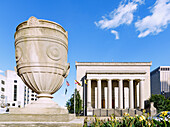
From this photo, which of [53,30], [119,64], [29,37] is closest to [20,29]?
[29,37]

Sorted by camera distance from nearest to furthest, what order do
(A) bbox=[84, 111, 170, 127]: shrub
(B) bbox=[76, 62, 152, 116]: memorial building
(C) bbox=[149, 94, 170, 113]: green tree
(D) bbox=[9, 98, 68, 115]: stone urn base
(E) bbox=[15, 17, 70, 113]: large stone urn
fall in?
(A) bbox=[84, 111, 170, 127]: shrub, (D) bbox=[9, 98, 68, 115]: stone urn base, (E) bbox=[15, 17, 70, 113]: large stone urn, (C) bbox=[149, 94, 170, 113]: green tree, (B) bbox=[76, 62, 152, 116]: memorial building

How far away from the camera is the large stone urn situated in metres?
7.69

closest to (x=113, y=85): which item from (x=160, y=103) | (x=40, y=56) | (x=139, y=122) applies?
(x=160, y=103)

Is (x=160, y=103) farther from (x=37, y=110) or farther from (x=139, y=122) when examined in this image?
(x=37, y=110)

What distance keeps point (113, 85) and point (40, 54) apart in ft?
174

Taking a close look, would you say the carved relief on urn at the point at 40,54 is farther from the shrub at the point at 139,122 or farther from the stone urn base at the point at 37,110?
the shrub at the point at 139,122

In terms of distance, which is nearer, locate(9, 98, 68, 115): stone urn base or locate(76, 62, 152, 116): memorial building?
locate(9, 98, 68, 115): stone urn base

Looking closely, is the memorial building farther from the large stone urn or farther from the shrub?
the shrub

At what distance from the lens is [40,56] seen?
25.2ft

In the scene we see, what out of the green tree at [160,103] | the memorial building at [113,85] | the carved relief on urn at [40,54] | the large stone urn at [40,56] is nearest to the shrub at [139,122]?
the large stone urn at [40,56]

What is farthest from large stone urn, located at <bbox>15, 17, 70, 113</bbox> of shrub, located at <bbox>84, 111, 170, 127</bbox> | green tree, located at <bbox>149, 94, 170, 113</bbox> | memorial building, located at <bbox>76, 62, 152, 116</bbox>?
green tree, located at <bbox>149, 94, 170, 113</bbox>

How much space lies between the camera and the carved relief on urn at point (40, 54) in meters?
7.70

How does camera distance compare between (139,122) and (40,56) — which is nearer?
(139,122)

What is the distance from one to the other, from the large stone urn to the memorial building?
144 feet
